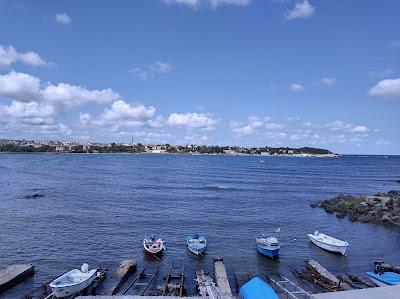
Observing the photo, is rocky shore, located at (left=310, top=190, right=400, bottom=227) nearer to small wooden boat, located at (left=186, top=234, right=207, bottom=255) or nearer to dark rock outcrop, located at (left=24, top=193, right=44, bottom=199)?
small wooden boat, located at (left=186, top=234, right=207, bottom=255)

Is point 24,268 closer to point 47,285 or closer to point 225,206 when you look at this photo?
point 47,285

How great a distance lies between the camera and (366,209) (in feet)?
218

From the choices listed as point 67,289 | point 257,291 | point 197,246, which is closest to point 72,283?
point 67,289

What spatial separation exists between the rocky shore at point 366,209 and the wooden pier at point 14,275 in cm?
4644

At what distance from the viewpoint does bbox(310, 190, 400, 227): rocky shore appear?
196 feet

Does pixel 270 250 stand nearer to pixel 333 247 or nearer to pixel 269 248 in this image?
pixel 269 248

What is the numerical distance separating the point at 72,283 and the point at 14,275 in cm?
593

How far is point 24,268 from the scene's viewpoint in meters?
32.8

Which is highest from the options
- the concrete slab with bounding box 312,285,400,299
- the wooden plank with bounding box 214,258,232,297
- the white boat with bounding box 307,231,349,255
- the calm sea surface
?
the concrete slab with bounding box 312,285,400,299

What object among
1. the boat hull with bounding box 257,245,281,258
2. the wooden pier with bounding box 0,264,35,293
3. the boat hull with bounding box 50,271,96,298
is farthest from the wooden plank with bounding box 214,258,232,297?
the wooden pier with bounding box 0,264,35,293

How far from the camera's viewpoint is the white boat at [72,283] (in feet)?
90.7

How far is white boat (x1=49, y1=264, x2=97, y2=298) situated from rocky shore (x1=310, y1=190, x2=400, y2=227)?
43.8 m

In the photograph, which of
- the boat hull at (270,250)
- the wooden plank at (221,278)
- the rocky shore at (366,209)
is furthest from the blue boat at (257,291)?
the rocky shore at (366,209)

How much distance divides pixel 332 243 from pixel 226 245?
11.1m
